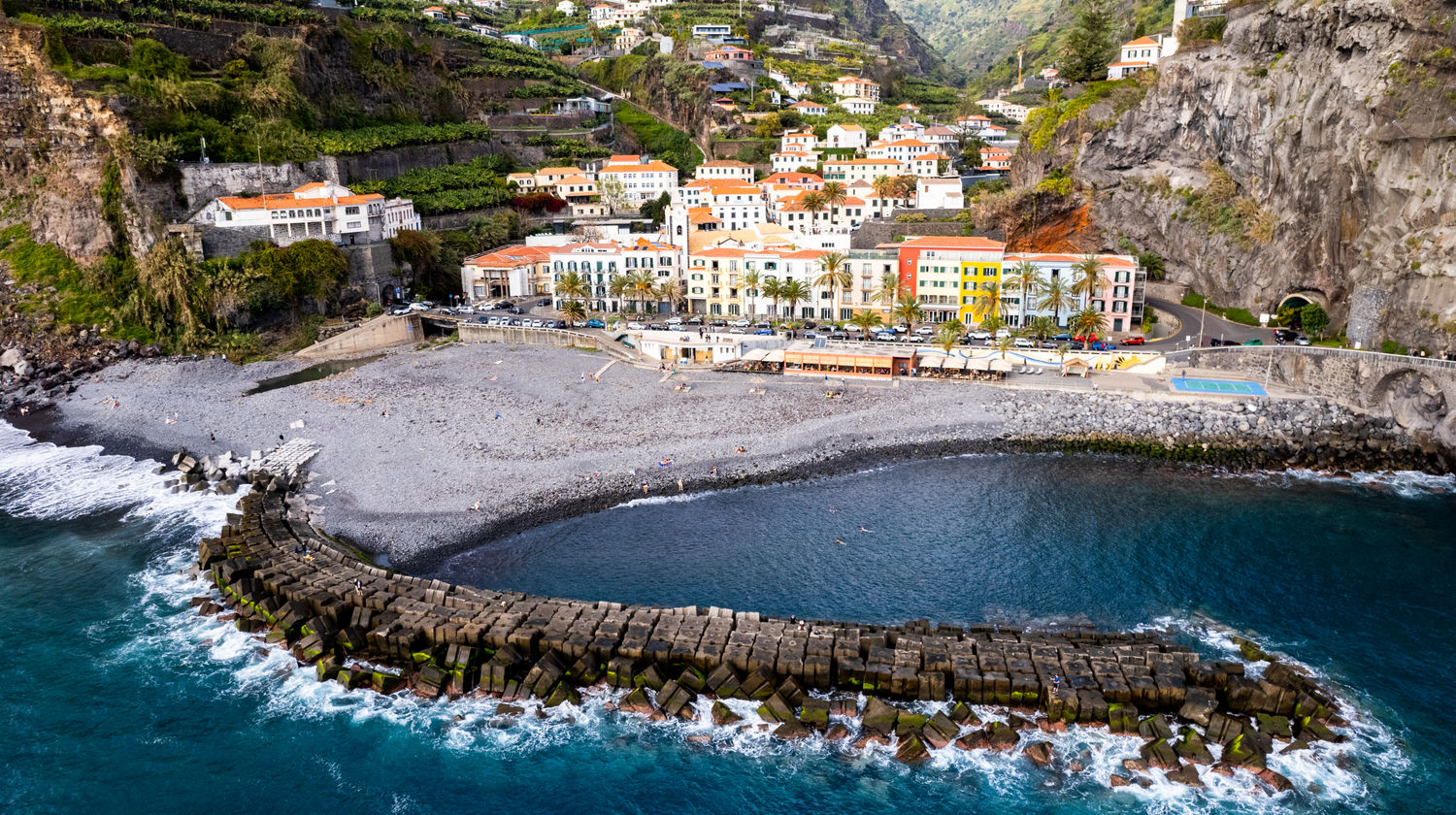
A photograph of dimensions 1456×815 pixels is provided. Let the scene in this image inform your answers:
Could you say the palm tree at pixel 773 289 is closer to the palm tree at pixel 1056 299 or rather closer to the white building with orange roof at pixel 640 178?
the palm tree at pixel 1056 299

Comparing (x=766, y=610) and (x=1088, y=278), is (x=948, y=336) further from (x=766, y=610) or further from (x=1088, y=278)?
(x=766, y=610)

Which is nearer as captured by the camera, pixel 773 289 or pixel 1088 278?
pixel 1088 278

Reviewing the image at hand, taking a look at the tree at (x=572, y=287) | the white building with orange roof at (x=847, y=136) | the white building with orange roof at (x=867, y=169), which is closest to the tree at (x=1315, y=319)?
the white building with orange roof at (x=867, y=169)

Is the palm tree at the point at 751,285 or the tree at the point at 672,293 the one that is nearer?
the palm tree at the point at 751,285

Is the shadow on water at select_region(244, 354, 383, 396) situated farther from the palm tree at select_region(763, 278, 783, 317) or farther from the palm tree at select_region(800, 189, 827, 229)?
the palm tree at select_region(800, 189, 827, 229)

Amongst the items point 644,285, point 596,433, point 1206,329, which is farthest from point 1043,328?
point 596,433
